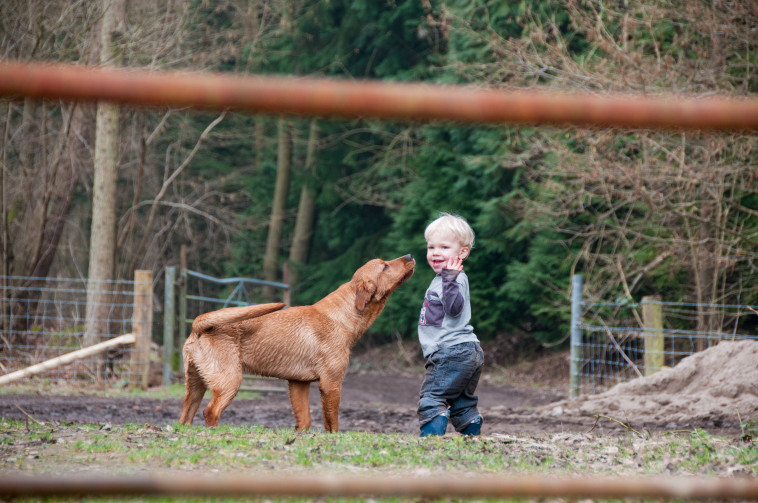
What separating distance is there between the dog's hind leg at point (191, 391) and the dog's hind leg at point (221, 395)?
15 cm

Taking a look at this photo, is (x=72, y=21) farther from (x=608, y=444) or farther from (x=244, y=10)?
(x=608, y=444)

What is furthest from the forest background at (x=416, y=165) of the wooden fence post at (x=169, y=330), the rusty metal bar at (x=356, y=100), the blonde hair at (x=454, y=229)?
the rusty metal bar at (x=356, y=100)

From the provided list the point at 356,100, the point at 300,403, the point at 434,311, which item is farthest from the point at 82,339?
the point at 356,100

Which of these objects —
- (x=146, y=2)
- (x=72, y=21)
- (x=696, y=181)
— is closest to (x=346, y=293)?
(x=696, y=181)

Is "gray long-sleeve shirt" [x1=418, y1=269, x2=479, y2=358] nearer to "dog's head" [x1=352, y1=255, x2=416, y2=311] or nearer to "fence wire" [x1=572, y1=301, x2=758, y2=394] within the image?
"dog's head" [x1=352, y1=255, x2=416, y2=311]

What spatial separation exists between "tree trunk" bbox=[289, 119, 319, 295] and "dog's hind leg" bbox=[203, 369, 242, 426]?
17884 millimetres

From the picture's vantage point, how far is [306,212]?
23.9 metres

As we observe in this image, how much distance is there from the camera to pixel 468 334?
18.0 feet

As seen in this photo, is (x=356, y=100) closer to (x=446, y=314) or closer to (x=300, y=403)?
(x=446, y=314)

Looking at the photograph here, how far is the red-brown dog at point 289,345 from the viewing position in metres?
5.37

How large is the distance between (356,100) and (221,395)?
4.56 metres

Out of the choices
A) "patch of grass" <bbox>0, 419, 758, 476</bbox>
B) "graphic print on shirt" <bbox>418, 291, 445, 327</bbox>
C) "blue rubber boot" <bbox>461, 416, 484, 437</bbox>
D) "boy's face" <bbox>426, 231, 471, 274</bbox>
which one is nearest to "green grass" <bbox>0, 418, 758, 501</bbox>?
"patch of grass" <bbox>0, 419, 758, 476</bbox>

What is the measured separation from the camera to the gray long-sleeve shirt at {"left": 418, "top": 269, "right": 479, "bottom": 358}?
17.5 feet

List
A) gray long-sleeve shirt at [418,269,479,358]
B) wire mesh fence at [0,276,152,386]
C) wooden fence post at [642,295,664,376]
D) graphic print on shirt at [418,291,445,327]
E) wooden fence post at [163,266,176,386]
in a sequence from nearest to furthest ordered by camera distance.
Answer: gray long-sleeve shirt at [418,269,479,358]
graphic print on shirt at [418,291,445,327]
wooden fence post at [642,295,664,376]
wire mesh fence at [0,276,152,386]
wooden fence post at [163,266,176,386]
